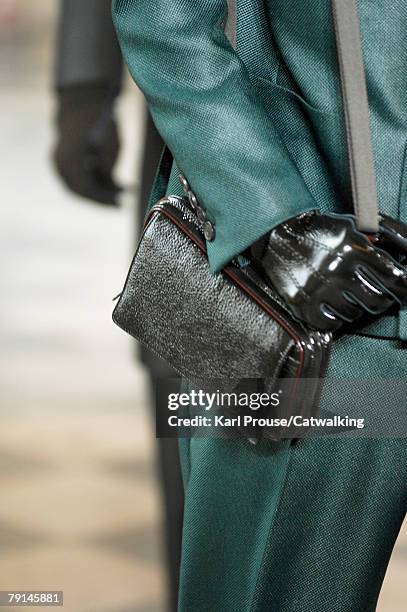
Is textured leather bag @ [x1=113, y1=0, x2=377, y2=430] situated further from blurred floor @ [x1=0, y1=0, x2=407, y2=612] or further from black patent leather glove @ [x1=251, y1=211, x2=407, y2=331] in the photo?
blurred floor @ [x1=0, y1=0, x2=407, y2=612]

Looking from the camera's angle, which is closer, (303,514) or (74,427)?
(303,514)

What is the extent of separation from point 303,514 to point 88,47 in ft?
3.91

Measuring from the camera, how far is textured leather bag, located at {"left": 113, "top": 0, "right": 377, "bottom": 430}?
1.04 meters

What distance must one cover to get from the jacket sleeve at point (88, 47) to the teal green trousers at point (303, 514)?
41.9 inches

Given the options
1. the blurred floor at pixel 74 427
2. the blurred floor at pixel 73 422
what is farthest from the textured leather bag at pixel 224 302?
the blurred floor at pixel 73 422

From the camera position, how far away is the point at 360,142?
1.04 m

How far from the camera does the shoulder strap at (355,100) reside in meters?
1.04

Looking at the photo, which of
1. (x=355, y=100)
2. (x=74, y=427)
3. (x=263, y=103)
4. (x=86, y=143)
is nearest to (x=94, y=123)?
(x=86, y=143)

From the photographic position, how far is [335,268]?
1016 mm

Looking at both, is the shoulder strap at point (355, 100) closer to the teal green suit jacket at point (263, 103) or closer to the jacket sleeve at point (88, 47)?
the teal green suit jacket at point (263, 103)

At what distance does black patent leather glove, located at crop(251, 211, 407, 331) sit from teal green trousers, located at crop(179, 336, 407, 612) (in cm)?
9

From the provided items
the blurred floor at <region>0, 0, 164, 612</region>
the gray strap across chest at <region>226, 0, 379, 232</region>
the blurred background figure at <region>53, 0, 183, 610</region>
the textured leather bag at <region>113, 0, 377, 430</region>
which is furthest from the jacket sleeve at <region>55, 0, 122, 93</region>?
the gray strap across chest at <region>226, 0, 379, 232</region>

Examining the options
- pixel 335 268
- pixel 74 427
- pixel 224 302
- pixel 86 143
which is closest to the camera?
pixel 335 268

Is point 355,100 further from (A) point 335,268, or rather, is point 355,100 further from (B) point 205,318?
(B) point 205,318
